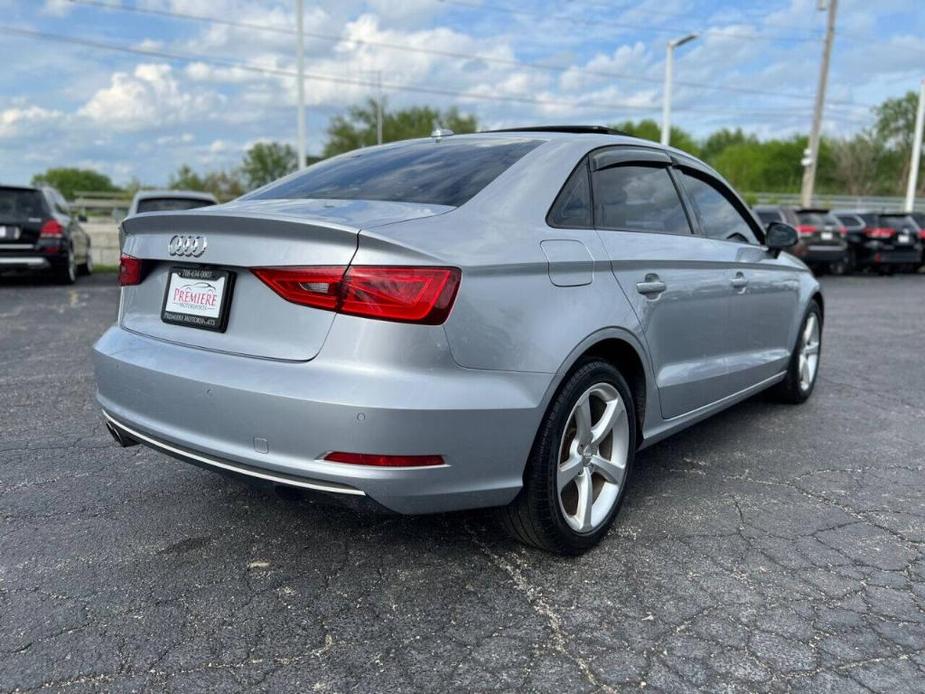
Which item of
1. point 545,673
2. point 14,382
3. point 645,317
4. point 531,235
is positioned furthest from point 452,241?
point 14,382

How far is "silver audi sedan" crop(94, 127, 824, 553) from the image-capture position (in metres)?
2.24

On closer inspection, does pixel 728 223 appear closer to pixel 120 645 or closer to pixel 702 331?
pixel 702 331

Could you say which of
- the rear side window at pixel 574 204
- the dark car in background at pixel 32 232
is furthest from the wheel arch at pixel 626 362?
the dark car in background at pixel 32 232

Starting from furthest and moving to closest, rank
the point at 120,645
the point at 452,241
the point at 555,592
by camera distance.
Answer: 1. the point at 555,592
2. the point at 452,241
3. the point at 120,645

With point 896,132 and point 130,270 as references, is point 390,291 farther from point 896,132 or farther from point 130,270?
point 896,132

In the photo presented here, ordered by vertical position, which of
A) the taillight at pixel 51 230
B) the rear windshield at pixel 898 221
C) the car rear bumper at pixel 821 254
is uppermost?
the rear windshield at pixel 898 221

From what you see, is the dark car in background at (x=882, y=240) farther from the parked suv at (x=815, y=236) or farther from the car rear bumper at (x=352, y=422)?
the car rear bumper at (x=352, y=422)

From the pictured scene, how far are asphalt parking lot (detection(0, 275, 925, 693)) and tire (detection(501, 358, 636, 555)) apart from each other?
0.13 meters

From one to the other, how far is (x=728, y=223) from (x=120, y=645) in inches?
143

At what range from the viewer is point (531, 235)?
8.56ft

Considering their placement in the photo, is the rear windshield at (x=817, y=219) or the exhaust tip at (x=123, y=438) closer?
the exhaust tip at (x=123, y=438)

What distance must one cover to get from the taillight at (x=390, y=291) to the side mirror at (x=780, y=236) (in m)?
2.92

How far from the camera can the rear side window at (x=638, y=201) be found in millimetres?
3127

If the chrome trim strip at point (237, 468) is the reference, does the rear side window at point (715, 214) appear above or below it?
above
